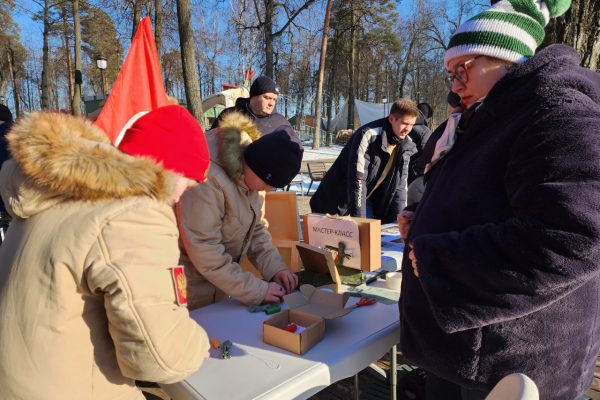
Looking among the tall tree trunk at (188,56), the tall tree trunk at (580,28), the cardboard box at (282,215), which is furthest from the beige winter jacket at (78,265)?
the tall tree trunk at (188,56)

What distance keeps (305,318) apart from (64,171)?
0.88m

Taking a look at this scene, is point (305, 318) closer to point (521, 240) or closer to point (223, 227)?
point (223, 227)

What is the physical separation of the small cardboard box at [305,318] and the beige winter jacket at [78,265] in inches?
15.2

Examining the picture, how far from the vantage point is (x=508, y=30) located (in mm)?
1135

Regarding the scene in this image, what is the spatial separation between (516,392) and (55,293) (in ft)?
3.16

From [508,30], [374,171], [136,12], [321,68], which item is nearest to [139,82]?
[374,171]

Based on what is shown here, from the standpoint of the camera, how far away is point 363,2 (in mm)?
19625

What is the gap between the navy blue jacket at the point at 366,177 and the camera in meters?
3.00

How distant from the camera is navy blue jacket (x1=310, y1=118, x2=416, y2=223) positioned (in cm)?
300

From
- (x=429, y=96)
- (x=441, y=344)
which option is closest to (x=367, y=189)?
(x=441, y=344)

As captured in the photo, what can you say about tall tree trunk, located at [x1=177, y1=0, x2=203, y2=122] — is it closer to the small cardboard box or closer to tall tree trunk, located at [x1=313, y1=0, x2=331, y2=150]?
the small cardboard box

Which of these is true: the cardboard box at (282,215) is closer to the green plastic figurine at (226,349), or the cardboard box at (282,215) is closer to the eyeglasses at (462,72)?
the green plastic figurine at (226,349)

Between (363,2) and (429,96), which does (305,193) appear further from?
(429,96)

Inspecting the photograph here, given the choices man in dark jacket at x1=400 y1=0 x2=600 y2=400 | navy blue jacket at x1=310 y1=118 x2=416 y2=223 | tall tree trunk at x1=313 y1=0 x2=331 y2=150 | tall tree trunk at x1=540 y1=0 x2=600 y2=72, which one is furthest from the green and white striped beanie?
tall tree trunk at x1=313 y1=0 x2=331 y2=150
